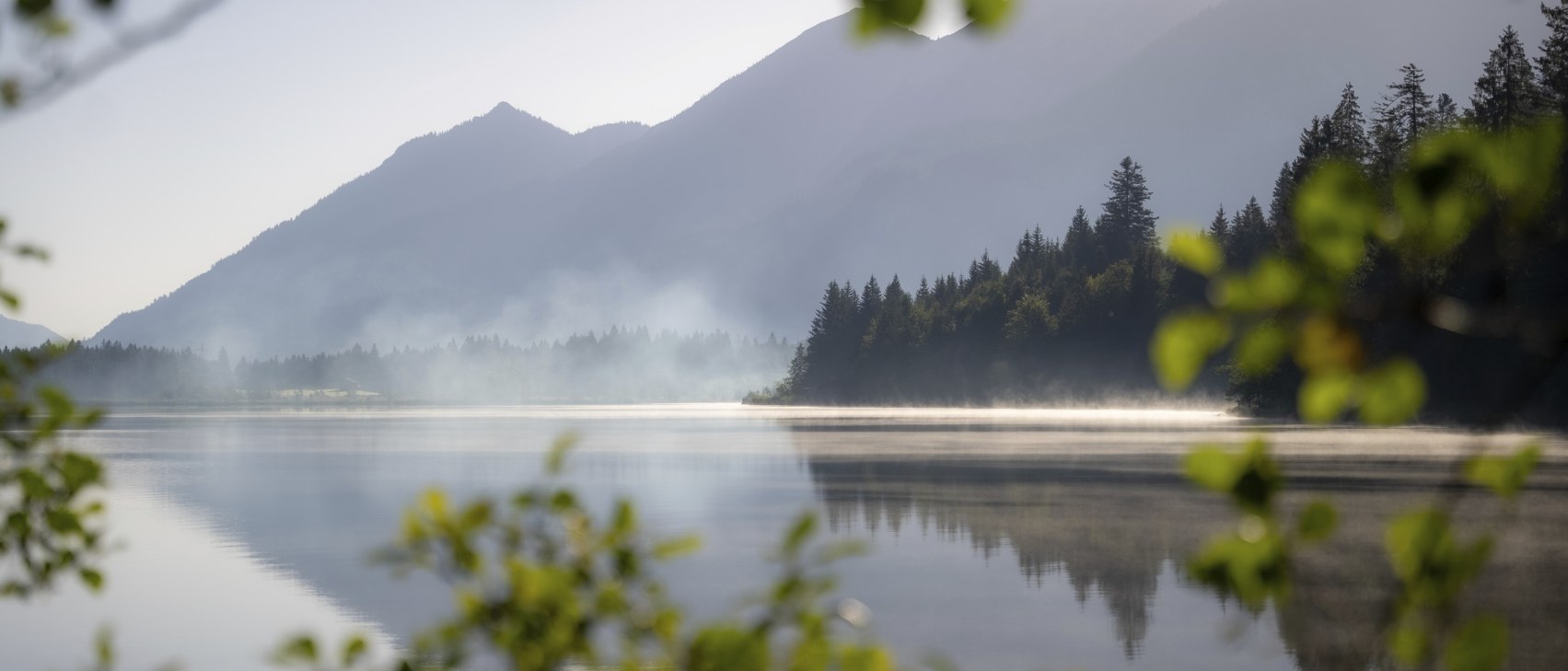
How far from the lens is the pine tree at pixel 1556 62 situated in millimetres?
52000

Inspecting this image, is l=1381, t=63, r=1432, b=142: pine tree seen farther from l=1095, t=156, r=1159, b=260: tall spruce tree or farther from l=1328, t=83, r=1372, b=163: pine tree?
l=1095, t=156, r=1159, b=260: tall spruce tree

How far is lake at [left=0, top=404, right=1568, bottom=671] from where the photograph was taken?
38.2ft

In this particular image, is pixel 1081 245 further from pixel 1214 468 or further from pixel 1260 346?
pixel 1214 468

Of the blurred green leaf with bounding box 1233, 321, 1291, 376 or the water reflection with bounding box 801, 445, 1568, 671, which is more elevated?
the blurred green leaf with bounding box 1233, 321, 1291, 376

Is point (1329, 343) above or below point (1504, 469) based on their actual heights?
above

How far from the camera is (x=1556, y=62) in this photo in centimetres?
5359

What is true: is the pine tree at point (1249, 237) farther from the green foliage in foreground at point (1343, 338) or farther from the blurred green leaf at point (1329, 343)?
the blurred green leaf at point (1329, 343)

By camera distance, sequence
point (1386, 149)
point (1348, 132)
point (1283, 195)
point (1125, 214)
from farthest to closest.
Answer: point (1125, 214), point (1283, 195), point (1348, 132), point (1386, 149)

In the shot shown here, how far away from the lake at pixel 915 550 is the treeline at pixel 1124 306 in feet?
47.7

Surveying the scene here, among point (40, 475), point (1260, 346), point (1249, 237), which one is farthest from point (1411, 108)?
point (1260, 346)

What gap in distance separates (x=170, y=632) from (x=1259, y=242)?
79130mm

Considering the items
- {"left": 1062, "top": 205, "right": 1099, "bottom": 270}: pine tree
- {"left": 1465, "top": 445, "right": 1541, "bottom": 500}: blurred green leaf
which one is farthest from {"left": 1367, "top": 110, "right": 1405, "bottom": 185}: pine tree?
{"left": 1465, "top": 445, "right": 1541, "bottom": 500}: blurred green leaf

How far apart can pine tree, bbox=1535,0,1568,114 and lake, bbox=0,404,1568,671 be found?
1974cm

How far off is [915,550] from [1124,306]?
89.2 m
